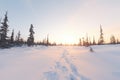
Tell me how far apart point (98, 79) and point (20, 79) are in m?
3.33

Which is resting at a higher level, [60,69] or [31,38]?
[31,38]

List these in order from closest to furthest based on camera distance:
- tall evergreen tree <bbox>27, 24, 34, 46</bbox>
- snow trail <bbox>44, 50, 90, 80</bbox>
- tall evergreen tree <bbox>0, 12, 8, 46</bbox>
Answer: snow trail <bbox>44, 50, 90, 80</bbox> < tall evergreen tree <bbox>0, 12, 8, 46</bbox> < tall evergreen tree <bbox>27, 24, 34, 46</bbox>

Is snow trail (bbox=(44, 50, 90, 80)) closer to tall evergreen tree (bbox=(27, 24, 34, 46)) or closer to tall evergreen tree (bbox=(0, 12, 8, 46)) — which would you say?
tall evergreen tree (bbox=(0, 12, 8, 46))

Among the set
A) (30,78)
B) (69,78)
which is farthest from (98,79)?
(30,78)

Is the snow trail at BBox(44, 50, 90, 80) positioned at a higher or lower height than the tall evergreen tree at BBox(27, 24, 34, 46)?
lower

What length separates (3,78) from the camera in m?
6.01

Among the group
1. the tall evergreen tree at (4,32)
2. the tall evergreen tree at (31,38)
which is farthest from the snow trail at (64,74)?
the tall evergreen tree at (31,38)

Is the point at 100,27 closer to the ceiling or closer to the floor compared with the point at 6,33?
closer to the ceiling

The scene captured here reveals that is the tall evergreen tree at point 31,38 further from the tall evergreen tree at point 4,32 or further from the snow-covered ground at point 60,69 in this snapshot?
the snow-covered ground at point 60,69

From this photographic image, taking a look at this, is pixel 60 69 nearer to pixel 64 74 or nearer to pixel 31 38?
pixel 64 74

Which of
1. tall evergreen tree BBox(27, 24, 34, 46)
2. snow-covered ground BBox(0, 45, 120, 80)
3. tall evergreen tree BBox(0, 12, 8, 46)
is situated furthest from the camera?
tall evergreen tree BBox(27, 24, 34, 46)

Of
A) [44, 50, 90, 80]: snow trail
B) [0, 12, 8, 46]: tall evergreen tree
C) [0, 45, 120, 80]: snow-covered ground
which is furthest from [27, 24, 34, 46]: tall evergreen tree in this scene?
[44, 50, 90, 80]: snow trail

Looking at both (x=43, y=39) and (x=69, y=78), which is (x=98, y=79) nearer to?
(x=69, y=78)

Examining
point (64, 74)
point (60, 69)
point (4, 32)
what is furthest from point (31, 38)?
point (64, 74)
